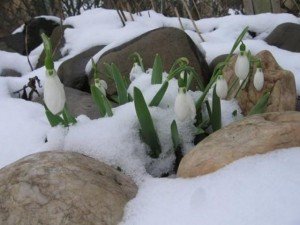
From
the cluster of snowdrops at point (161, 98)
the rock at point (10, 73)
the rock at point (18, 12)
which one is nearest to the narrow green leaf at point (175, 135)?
the cluster of snowdrops at point (161, 98)

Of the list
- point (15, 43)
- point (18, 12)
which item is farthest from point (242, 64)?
point (18, 12)

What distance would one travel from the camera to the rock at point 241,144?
1411 mm

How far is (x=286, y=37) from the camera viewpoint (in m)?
3.58

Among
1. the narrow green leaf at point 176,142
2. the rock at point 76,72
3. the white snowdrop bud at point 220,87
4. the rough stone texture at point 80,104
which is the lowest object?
the rock at point 76,72

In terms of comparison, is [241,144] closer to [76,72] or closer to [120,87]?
[120,87]

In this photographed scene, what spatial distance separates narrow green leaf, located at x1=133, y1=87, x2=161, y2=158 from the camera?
5.38 feet

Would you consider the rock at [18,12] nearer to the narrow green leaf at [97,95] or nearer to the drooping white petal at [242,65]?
the narrow green leaf at [97,95]

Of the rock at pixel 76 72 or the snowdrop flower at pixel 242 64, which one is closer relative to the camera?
the snowdrop flower at pixel 242 64

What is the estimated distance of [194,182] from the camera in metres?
1.40

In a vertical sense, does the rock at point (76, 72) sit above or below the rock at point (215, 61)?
above

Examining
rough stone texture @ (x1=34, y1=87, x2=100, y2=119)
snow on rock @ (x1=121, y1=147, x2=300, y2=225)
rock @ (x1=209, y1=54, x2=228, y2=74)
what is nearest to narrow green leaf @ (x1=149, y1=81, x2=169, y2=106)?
snow on rock @ (x1=121, y1=147, x2=300, y2=225)

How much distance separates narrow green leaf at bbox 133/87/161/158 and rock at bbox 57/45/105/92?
147cm

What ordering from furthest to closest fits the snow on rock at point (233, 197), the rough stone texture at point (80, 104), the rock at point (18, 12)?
1. the rock at point (18, 12)
2. the rough stone texture at point (80, 104)
3. the snow on rock at point (233, 197)

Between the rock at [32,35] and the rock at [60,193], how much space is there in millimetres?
3430
